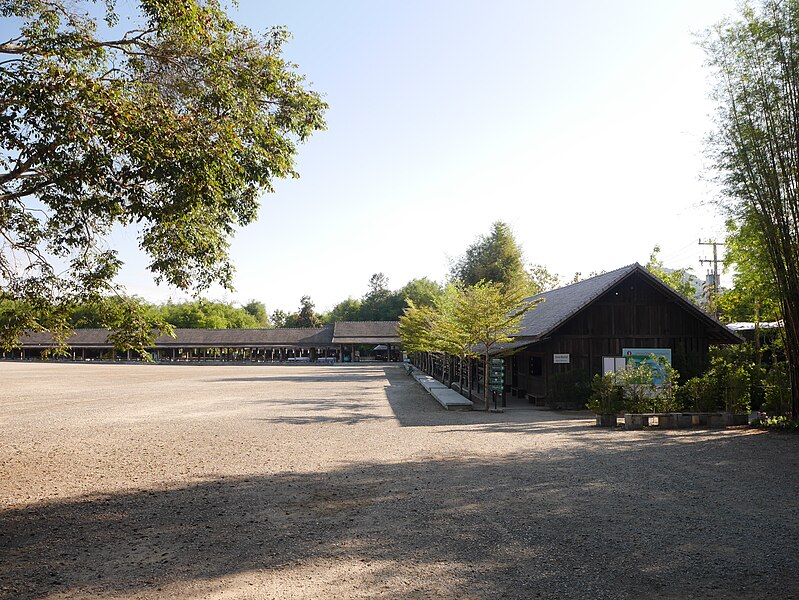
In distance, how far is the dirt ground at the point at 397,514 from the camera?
4.66 m

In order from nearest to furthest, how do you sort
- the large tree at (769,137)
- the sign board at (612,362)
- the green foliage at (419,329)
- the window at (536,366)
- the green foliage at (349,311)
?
the large tree at (769,137)
the sign board at (612,362)
the window at (536,366)
the green foliage at (419,329)
the green foliage at (349,311)

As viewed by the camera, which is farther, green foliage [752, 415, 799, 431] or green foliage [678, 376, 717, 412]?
green foliage [678, 376, 717, 412]

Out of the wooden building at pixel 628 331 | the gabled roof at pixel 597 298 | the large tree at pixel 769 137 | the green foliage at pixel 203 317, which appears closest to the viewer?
the large tree at pixel 769 137

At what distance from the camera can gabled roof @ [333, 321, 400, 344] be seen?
69.2 m

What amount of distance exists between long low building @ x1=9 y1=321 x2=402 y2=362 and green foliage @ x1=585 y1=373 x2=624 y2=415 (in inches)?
2090

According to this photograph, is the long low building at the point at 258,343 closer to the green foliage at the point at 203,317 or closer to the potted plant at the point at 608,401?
the green foliage at the point at 203,317

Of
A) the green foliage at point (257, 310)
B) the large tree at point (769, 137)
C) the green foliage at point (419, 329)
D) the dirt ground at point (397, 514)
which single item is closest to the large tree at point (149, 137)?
the dirt ground at point (397, 514)

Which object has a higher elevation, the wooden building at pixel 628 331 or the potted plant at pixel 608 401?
the wooden building at pixel 628 331

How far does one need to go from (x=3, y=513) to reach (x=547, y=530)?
20.6ft

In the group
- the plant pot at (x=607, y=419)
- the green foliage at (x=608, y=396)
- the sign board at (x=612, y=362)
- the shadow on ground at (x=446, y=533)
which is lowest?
the plant pot at (x=607, y=419)

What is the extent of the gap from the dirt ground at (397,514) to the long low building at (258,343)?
186 feet

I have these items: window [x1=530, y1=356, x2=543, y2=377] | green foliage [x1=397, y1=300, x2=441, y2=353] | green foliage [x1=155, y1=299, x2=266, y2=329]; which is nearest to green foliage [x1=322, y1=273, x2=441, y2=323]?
→ green foliage [x1=155, y1=299, x2=266, y2=329]

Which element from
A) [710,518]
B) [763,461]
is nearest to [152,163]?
[710,518]

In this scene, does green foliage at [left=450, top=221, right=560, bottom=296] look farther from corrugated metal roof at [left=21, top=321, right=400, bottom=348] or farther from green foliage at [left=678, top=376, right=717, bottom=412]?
green foliage at [left=678, top=376, right=717, bottom=412]
